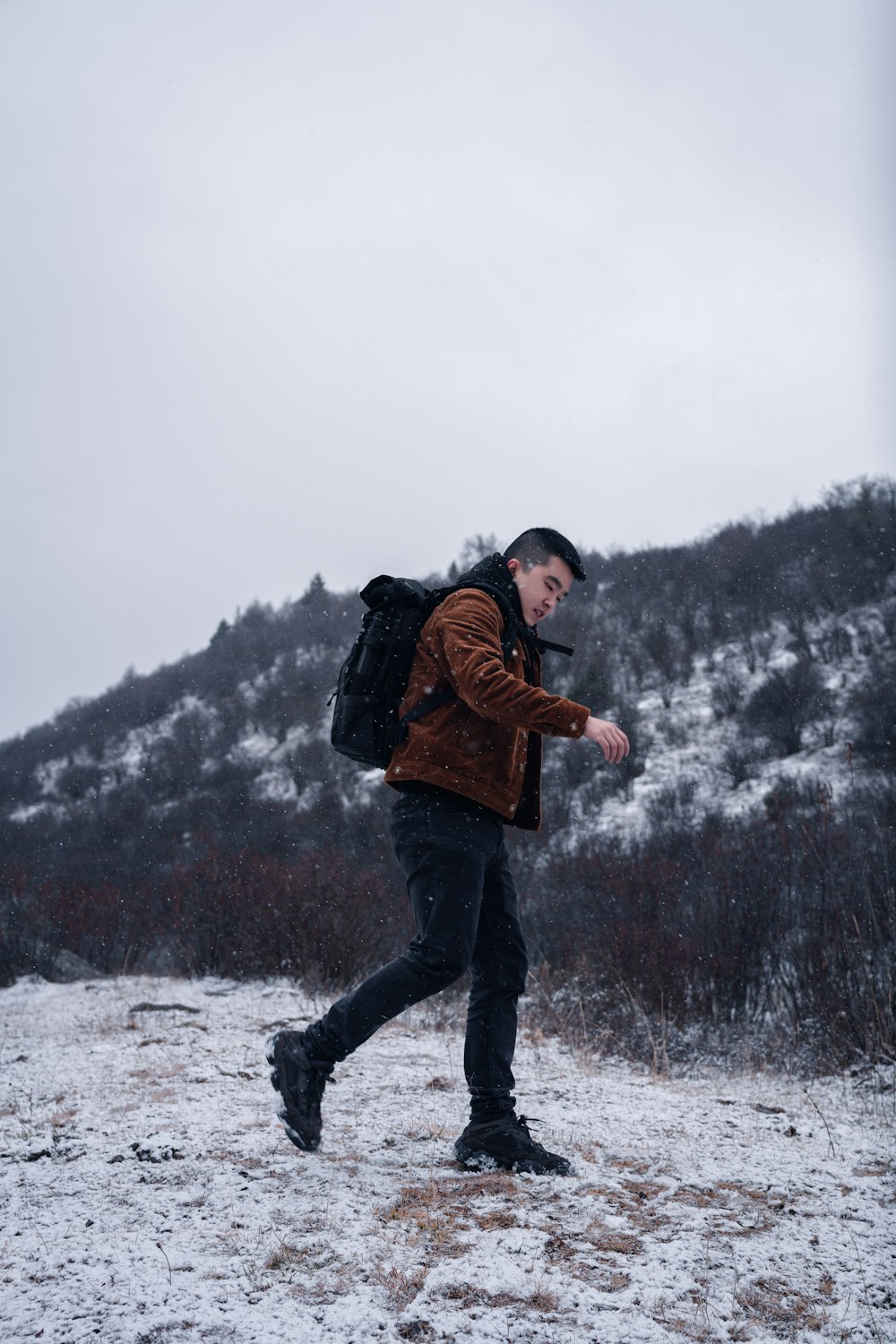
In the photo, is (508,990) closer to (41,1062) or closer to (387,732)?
(387,732)

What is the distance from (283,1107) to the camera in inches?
81.8

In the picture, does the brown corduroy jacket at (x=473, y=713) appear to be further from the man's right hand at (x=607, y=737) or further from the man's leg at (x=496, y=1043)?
the man's leg at (x=496, y=1043)

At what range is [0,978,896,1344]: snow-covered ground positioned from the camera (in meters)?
1.36

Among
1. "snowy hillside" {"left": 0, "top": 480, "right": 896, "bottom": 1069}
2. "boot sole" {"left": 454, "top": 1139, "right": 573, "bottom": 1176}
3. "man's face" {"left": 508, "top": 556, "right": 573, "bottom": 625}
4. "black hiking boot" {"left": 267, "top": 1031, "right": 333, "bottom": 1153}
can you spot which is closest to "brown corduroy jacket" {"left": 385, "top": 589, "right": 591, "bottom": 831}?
"man's face" {"left": 508, "top": 556, "right": 573, "bottom": 625}

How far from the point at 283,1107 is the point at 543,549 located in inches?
66.8

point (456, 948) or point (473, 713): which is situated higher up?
point (473, 713)

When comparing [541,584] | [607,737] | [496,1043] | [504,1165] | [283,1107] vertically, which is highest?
[541,584]

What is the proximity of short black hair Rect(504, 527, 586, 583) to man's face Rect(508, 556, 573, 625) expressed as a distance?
16 mm

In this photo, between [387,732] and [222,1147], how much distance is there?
119 centimetres

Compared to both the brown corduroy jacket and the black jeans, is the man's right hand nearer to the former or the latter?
the brown corduroy jacket

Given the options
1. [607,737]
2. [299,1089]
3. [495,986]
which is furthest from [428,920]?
[607,737]

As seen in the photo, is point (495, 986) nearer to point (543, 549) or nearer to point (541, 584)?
point (541, 584)

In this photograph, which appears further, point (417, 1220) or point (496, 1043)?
point (496, 1043)

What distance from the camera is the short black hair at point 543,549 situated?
2430 millimetres
